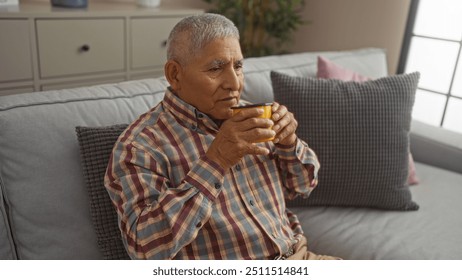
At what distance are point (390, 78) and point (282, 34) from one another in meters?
1.63

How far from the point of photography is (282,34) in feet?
10.5

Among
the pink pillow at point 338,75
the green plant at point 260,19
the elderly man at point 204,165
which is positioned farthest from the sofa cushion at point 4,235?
the green plant at point 260,19

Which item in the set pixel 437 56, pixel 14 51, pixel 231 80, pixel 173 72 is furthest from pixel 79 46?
pixel 437 56

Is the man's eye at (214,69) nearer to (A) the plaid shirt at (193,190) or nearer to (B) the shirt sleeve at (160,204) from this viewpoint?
(A) the plaid shirt at (193,190)

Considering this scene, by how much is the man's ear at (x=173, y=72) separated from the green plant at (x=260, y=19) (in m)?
2.01

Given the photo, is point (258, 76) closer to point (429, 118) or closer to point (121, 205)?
point (121, 205)

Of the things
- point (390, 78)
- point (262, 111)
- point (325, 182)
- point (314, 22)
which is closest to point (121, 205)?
point (262, 111)

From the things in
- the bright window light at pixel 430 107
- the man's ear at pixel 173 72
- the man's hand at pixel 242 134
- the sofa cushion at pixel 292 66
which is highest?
the man's ear at pixel 173 72

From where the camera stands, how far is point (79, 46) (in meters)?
2.57

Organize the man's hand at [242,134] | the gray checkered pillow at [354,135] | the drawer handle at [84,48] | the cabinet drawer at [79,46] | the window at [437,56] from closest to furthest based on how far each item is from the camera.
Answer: the man's hand at [242,134], the gray checkered pillow at [354,135], the cabinet drawer at [79,46], the drawer handle at [84,48], the window at [437,56]

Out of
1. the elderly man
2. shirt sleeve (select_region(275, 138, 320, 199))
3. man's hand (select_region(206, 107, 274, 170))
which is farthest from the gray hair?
shirt sleeve (select_region(275, 138, 320, 199))

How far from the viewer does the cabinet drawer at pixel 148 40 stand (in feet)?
9.09

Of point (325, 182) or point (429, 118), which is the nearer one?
point (325, 182)

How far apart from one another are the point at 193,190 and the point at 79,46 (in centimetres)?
187
